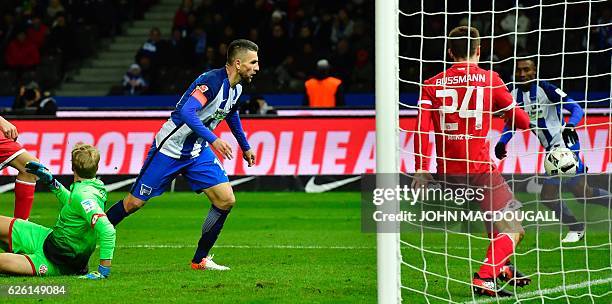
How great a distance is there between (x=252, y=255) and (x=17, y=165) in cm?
224

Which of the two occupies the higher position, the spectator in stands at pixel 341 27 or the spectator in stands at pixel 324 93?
the spectator in stands at pixel 341 27

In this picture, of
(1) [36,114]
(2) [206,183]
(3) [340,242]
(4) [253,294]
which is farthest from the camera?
(1) [36,114]

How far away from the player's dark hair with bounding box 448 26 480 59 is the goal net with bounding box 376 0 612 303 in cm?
15

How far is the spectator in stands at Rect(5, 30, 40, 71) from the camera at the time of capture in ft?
81.4

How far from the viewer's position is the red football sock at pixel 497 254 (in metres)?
7.88

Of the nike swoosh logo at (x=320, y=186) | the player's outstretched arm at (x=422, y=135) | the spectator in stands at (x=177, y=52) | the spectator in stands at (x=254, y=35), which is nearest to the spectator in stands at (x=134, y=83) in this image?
the spectator in stands at (x=177, y=52)

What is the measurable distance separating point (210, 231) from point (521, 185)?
7384 mm

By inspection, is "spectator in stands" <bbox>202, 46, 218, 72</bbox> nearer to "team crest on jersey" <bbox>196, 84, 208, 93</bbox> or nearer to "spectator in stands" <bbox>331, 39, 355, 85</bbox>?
"spectator in stands" <bbox>331, 39, 355, 85</bbox>

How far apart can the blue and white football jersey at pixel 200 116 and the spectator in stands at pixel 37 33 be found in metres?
16.6

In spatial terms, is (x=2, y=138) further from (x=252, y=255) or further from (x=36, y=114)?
(x=36, y=114)

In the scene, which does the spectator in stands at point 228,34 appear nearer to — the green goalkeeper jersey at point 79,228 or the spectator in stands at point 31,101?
the spectator in stands at point 31,101

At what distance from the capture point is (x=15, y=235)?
857 cm

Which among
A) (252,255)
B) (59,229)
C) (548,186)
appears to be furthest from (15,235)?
(548,186)

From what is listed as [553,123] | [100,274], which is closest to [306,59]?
[553,123]
